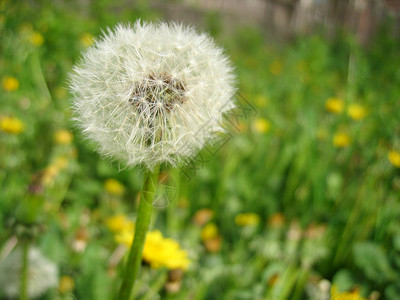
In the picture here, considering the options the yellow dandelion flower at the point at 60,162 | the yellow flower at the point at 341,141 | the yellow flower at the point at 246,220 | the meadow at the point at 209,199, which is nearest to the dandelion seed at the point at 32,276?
the meadow at the point at 209,199

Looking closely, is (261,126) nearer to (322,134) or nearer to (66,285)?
(322,134)

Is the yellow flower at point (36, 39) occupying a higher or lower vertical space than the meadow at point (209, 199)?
higher

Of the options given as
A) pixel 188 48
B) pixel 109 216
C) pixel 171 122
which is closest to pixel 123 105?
pixel 171 122

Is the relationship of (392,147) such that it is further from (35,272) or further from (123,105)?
(35,272)

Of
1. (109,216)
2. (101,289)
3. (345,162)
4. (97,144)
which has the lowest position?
(109,216)

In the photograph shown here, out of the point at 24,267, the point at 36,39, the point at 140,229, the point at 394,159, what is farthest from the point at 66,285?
the point at 36,39

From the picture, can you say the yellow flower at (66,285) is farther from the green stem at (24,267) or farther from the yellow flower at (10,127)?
the yellow flower at (10,127)

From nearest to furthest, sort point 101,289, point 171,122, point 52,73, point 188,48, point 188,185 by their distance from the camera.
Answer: point 171,122 → point 188,48 → point 101,289 → point 188,185 → point 52,73
